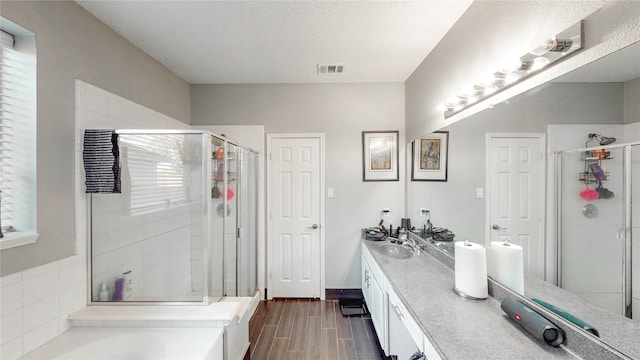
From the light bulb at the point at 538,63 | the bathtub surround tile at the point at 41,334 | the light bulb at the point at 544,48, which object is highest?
the light bulb at the point at 544,48

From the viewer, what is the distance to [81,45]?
175 cm

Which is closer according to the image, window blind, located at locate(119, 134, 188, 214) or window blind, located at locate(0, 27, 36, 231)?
window blind, located at locate(0, 27, 36, 231)

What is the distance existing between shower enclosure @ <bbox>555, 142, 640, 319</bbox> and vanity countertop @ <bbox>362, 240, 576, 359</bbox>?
0.95 feet

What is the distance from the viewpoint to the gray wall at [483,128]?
94cm

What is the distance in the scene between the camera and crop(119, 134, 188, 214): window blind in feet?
6.80

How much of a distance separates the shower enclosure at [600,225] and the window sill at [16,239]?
265cm

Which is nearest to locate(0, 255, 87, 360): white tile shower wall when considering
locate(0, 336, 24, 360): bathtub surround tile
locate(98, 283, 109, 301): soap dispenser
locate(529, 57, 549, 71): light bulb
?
locate(0, 336, 24, 360): bathtub surround tile

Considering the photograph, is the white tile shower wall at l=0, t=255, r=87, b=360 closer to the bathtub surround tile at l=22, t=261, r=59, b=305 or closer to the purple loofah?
the bathtub surround tile at l=22, t=261, r=59, b=305

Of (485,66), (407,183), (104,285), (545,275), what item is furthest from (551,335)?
(104,285)

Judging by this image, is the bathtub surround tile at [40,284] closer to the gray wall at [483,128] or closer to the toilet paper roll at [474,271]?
the toilet paper roll at [474,271]

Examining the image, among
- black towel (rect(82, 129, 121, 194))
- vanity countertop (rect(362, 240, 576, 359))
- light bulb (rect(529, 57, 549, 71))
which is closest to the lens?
vanity countertop (rect(362, 240, 576, 359))

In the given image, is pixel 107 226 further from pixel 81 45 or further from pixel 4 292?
pixel 81 45

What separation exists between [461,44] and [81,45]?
2.74 metres

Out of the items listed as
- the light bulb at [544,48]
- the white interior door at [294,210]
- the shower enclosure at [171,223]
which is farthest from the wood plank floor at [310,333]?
the light bulb at [544,48]
